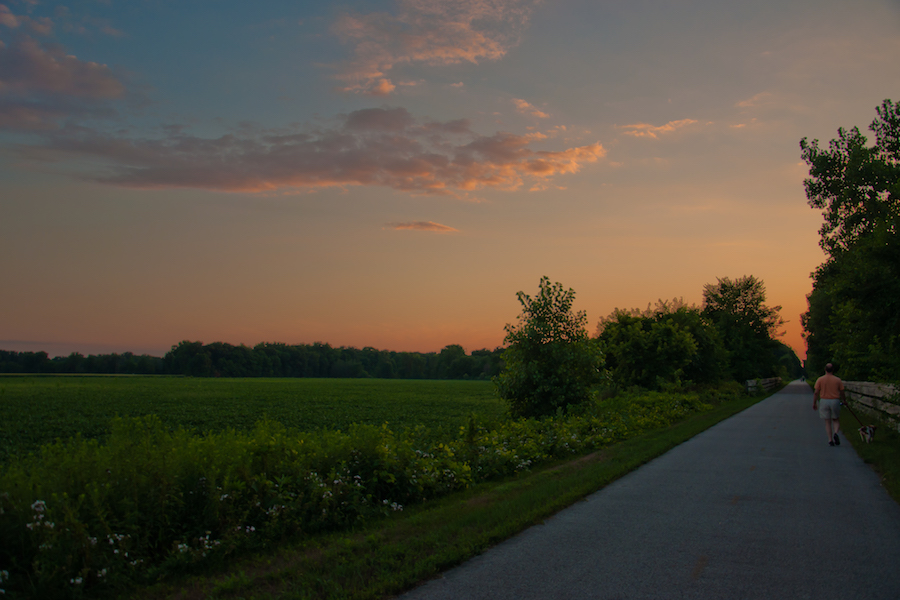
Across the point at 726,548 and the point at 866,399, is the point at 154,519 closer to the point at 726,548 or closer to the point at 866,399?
the point at 726,548

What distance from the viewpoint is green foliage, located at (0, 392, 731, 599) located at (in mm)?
4875

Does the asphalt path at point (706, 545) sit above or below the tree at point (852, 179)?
below

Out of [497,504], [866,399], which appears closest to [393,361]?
[866,399]

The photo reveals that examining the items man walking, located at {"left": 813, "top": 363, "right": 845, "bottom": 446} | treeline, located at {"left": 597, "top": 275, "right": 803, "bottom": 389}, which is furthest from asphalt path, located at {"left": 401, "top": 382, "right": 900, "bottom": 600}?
treeline, located at {"left": 597, "top": 275, "right": 803, "bottom": 389}

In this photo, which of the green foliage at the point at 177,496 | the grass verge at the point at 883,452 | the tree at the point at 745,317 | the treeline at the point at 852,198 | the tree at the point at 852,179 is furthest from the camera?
the tree at the point at 745,317

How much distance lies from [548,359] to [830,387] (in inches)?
297

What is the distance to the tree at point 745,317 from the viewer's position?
64.8m

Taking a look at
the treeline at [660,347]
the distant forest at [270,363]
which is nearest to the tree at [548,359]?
the treeline at [660,347]

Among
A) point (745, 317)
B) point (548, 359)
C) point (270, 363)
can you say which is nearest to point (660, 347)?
point (548, 359)

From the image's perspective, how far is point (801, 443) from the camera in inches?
597

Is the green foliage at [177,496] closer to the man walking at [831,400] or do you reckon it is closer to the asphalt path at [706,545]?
the asphalt path at [706,545]

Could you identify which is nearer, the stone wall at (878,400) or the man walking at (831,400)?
the man walking at (831,400)

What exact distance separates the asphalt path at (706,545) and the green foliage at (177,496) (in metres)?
2.22

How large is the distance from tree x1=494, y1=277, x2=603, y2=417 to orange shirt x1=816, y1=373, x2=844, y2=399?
5986mm
